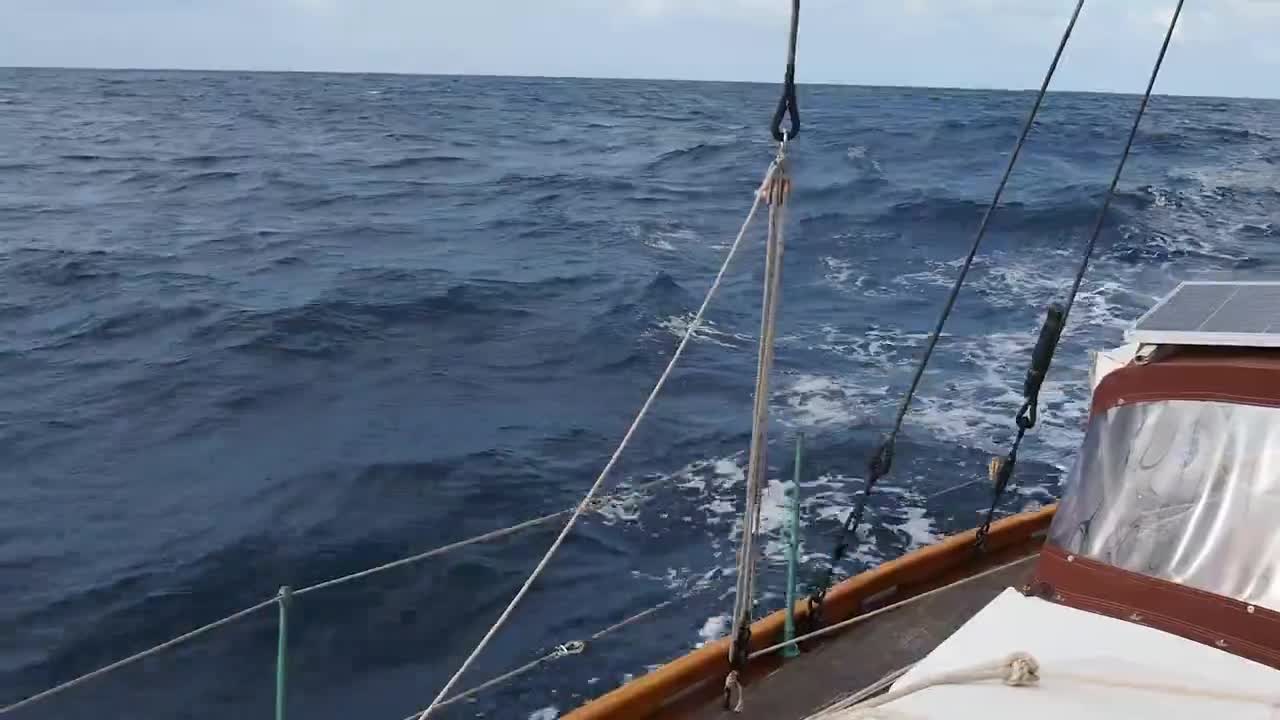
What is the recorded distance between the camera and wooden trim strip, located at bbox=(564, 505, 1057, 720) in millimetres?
3895

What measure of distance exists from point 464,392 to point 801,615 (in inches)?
311

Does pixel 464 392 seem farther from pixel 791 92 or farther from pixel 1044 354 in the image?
pixel 791 92

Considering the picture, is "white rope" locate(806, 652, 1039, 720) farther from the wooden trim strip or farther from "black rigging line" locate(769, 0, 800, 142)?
"black rigging line" locate(769, 0, 800, 142)

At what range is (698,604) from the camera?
7.35m

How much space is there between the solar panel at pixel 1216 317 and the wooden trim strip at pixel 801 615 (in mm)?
1640

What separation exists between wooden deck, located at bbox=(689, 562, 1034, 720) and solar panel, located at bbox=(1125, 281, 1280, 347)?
155cm

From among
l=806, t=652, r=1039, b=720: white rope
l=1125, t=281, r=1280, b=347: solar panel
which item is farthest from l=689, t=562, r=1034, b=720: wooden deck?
l=1125, t=281, r=1280, b=347: solar panel

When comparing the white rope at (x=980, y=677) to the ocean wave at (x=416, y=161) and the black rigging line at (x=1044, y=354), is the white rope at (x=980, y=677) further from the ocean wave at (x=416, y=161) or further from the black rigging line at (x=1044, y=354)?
the ocean wave at (x=416, y=161)

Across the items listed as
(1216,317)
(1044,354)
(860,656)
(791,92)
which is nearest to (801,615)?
(860,656)

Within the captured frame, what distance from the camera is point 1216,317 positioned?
3859 millimetres

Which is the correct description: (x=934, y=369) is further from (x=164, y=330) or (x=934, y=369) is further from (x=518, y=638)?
(x=164, y=330)

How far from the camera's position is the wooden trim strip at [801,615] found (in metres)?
3.89

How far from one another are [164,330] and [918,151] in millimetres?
29019

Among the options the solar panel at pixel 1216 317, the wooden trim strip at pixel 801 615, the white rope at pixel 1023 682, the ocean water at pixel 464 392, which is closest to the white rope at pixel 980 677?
the white rope at pixel 1023 682
